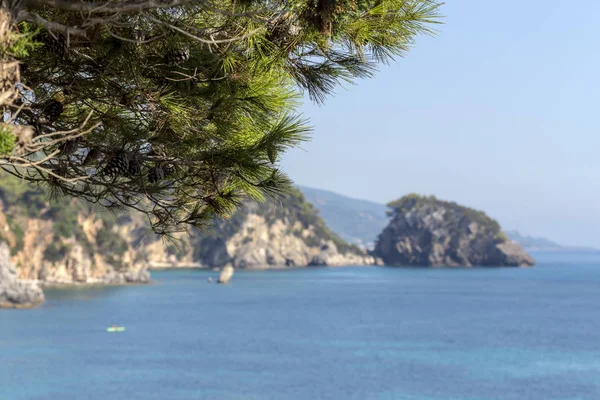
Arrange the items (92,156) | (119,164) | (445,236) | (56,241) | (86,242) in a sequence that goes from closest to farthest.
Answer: (119,164), (92,156), (56,241), (86,242), (445,236)

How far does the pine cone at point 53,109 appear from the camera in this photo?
4.57 m

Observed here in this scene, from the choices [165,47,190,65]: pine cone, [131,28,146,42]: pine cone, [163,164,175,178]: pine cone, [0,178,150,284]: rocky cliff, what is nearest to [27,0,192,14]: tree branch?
[131,28,146,42]: pine cone

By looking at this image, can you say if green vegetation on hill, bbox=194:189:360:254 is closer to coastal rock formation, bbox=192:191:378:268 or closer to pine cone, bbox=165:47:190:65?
coastal rock formation, bbox=192:191:378:268

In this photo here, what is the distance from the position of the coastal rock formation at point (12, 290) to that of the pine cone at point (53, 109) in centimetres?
4811

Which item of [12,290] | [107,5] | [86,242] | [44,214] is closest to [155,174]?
[107,5]

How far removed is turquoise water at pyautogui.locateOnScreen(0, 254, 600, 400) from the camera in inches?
1212

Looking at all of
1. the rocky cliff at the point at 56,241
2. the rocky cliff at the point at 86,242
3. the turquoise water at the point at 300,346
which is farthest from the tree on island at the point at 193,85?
the rocky cliff at the point at 56,241

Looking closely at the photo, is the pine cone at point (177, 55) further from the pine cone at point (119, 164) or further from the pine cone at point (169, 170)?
the pine cone at point (169, 170)

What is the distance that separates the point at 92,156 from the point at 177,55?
821mm

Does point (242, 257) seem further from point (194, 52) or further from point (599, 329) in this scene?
point (194, 52)

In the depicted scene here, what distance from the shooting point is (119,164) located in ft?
15.4

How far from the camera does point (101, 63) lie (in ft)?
14.9

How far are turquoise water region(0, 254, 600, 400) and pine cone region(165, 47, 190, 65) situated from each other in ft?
84.7

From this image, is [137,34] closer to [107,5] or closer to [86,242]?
[107,5]
